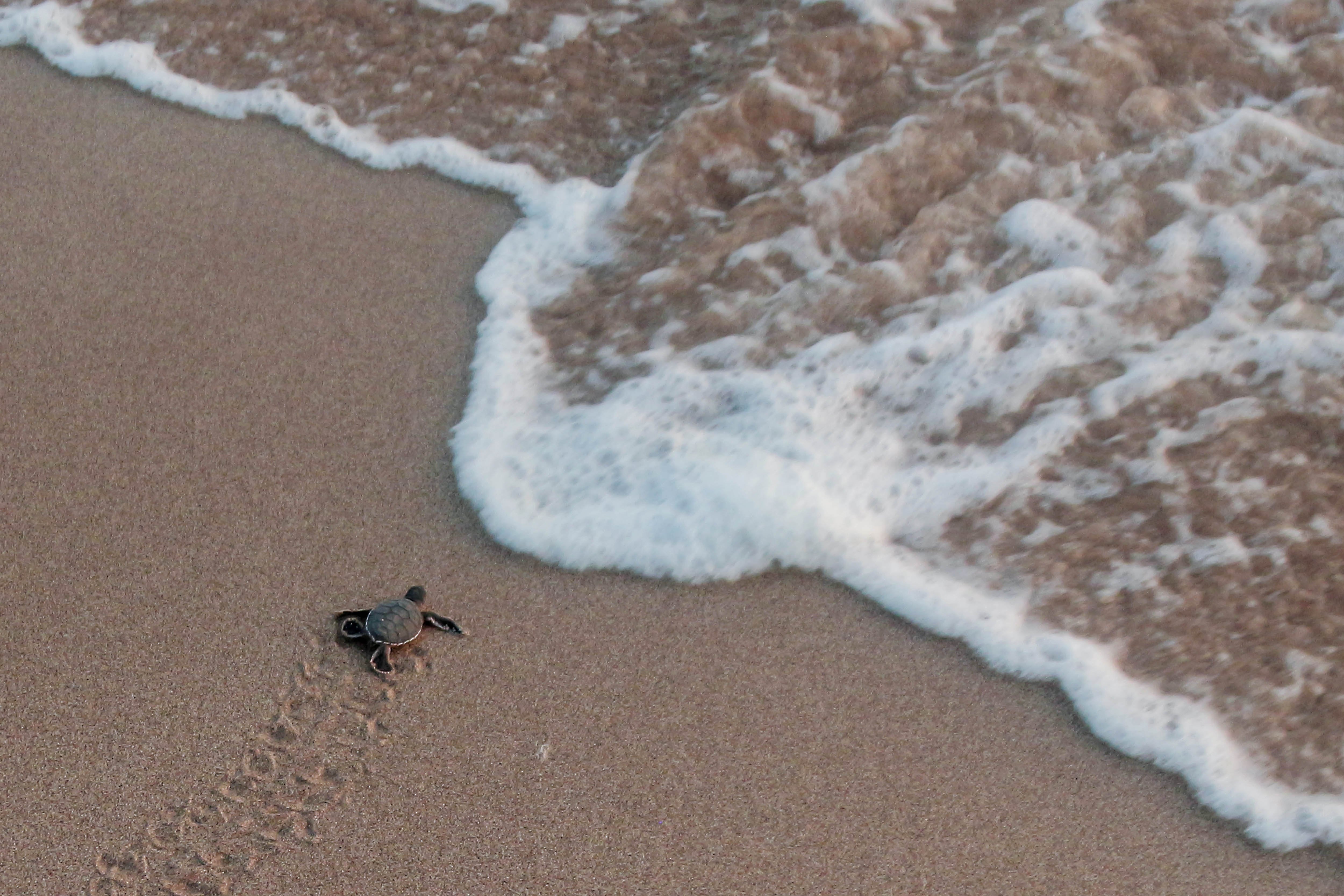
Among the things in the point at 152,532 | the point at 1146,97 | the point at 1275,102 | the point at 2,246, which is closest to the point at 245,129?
the point at 2,246

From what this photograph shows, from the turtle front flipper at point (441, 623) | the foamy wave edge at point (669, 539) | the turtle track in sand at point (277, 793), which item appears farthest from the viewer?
the turtle front flipper at point (441, 623)

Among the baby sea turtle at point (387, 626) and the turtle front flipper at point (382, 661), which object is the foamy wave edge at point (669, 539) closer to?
the baby sea turtle at point (387, 626)

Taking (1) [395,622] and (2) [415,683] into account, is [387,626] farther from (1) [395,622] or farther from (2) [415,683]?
(2) [415,683]

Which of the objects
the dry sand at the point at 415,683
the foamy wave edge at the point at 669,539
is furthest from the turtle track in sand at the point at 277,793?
the foamy wave edge at the point at 669,539

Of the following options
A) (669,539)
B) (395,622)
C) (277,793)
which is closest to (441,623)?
(395,622)

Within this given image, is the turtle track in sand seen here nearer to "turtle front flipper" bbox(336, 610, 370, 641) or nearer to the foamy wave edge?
"turtle front flipper" bbox(336, 610, 370, 641)

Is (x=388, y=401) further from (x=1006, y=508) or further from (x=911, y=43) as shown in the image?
(x=911, y=43)
